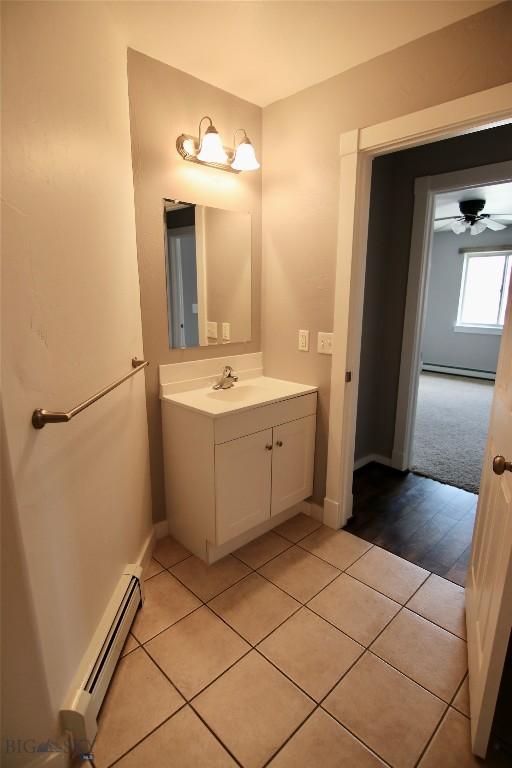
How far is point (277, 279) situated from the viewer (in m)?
2.37

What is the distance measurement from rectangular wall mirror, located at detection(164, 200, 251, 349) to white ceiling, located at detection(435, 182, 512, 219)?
2487 millimetres

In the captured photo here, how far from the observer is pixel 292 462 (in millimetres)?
2223

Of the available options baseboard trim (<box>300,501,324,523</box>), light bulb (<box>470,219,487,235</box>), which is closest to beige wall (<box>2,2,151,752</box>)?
baseboard trim (<box>300,501,324,523</box>)

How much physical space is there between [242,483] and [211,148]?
1.68m

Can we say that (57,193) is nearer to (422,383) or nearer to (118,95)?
(118,95)

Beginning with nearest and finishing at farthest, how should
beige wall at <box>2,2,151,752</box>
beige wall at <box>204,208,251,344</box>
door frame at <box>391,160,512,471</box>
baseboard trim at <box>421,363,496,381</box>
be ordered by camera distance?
beige wall at <box>2,2,151,752</box> → beige wall at <box>204,208,251,344</box> → door frame at <box>391,160,512,471</box> → baseboard trim at <box>421,363,496,381</box>

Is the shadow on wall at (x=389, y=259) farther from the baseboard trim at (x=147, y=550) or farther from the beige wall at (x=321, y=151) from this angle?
the baseboard trim at (x=147, y=550)

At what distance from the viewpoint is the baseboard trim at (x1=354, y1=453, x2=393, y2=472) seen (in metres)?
3.12

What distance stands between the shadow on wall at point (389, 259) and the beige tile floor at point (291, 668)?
1.29 m

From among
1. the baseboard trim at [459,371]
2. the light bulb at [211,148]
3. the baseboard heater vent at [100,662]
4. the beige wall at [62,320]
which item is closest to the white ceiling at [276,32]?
the beige wall at [62,320]

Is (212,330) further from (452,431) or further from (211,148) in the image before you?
(452,431)

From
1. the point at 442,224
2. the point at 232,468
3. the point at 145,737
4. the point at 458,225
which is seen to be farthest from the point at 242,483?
the point at 442,224

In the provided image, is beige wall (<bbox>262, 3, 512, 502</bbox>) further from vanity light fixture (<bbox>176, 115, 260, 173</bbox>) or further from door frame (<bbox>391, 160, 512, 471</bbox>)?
door frame (<bbox>391, 160, 512, 471</bbox>)

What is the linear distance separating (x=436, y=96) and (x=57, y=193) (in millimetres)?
1586
